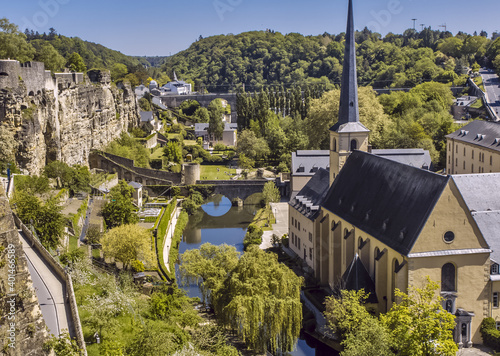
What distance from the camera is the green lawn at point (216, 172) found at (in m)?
72.7

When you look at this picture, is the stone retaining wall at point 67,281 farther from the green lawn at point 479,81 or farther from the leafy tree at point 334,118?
the green lawn at point 479,81

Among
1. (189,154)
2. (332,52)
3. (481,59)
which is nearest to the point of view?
(189,154)

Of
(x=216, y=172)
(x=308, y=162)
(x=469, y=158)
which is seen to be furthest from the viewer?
(x=216, y=172)

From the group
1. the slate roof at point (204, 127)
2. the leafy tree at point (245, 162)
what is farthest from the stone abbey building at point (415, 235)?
the slate roof at point (204, 127)

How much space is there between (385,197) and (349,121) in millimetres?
9471

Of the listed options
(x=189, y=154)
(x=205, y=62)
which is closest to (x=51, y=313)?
(x=189, y=154)

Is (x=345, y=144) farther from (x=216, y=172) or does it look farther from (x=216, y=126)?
(x=216, y=126)

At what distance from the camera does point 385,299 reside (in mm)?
29719

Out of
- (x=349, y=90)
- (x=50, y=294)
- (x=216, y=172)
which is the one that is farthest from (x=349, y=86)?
(x=216, y=172)

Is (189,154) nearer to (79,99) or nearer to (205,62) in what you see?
(79,99)

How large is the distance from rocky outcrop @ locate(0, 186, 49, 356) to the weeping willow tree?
42.4ft

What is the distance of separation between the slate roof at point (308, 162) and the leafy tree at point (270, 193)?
17.8ft

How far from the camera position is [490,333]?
2772 cm

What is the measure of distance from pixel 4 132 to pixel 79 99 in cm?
2042
